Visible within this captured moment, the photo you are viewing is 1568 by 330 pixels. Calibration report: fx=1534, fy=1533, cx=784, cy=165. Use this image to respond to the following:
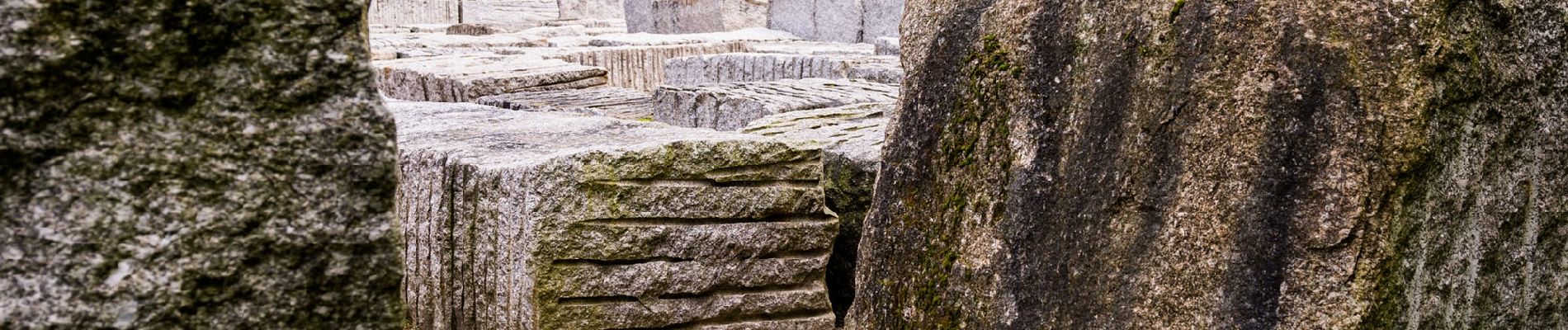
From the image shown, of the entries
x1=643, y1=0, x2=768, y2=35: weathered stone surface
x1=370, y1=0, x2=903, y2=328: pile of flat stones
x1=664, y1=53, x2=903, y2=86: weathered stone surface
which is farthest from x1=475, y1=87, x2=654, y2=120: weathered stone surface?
x1=643, y1=0, x2=768, y2=35: weathered stone surface

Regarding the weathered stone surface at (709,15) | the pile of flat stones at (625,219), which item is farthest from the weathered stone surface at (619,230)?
the weathered stone surface at (709,15)

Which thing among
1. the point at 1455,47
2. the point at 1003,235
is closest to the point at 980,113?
the point at 1003,235

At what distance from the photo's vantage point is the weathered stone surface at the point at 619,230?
3293 millimetres

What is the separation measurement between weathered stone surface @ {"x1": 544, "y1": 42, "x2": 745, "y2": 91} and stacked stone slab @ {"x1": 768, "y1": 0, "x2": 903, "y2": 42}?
1.86 metres

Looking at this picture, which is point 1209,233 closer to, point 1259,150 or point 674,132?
point 1259,150

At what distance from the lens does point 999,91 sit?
8.59 feet

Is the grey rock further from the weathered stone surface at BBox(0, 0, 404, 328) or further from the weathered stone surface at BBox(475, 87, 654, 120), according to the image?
the weathered stone surface at BBox(0, 0, 404, 328)

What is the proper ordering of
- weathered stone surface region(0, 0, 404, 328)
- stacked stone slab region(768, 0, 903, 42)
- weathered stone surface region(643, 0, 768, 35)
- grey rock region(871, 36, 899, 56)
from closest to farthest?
1. weathered stone surface region(0, 0, 404, 328)
2. grey rock region(871, 36, 899, 56)
3. stacked stone slab region(768, 0, 903, 42)
4. weathered stone surface region(643, 0, 768, 35)

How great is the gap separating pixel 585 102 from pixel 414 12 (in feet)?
48.8

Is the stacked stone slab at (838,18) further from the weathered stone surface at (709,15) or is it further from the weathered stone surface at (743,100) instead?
the weathered stone surface at (743,100)

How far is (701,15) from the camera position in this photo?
1428 centimetres

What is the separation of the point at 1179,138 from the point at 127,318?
5.04 feet

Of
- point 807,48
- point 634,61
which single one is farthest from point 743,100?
point 634,61

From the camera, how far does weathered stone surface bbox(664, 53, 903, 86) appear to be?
6.73m
